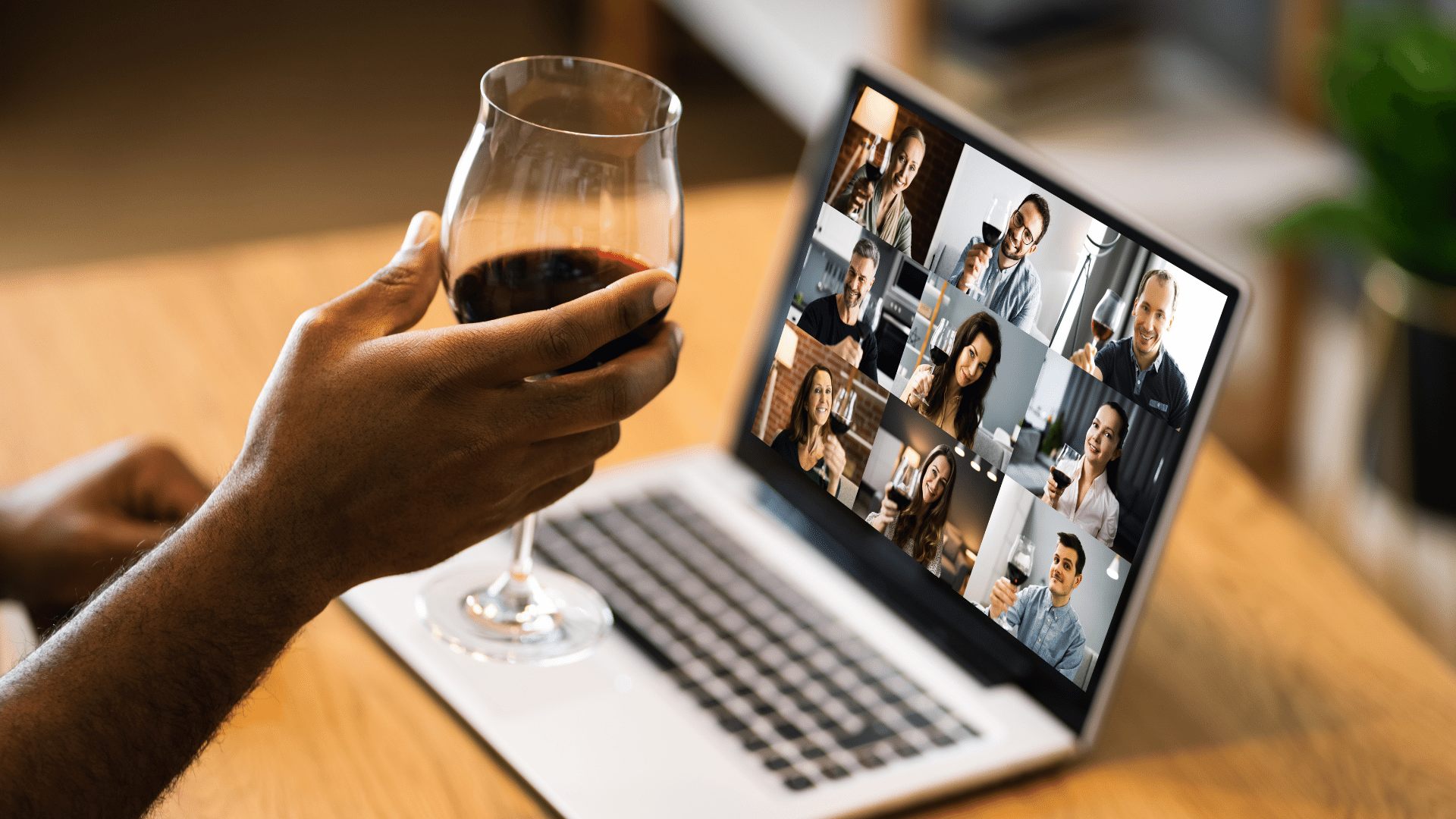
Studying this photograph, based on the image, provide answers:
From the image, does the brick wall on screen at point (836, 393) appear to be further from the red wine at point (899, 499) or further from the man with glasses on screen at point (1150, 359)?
the man with glasses on screen at point (1150, 359)

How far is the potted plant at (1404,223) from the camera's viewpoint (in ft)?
5.54

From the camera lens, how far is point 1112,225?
29.5 inches

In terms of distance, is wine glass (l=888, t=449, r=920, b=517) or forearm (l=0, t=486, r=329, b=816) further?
wine glass (l=888, t=449, r=920, b=517)

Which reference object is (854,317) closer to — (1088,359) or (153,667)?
(1088,359)

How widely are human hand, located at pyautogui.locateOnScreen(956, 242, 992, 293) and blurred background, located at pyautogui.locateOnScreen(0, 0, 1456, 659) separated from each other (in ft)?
0.68

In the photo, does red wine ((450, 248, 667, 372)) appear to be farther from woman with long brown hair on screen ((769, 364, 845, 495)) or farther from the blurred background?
the blurred background

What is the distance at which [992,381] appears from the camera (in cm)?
76

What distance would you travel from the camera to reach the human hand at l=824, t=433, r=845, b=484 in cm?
82

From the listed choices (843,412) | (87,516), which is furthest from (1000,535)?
(87,516)

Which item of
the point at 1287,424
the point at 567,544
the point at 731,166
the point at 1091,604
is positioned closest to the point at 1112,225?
the point at 1091,604

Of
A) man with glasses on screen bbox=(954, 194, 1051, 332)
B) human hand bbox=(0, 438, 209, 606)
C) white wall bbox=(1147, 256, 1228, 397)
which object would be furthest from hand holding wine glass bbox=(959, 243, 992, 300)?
human hand bbox=(0, 438, 209, 606)

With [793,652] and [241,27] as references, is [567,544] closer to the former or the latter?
[793,652]

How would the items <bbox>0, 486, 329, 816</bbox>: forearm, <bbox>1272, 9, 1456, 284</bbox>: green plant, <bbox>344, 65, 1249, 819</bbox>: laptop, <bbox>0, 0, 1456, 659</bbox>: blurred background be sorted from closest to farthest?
1. <bbox>0, 486, 329, 816</bbox>: forearm
2. <bbox>344, 65, 1249, 819</bbox>: laptop
3. <bbox>1272, 9, 1456, 284</bbox>: green plant
4. <bbox>0, 0, 1456, 659</bbox>: blurred background

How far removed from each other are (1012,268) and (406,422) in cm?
33
